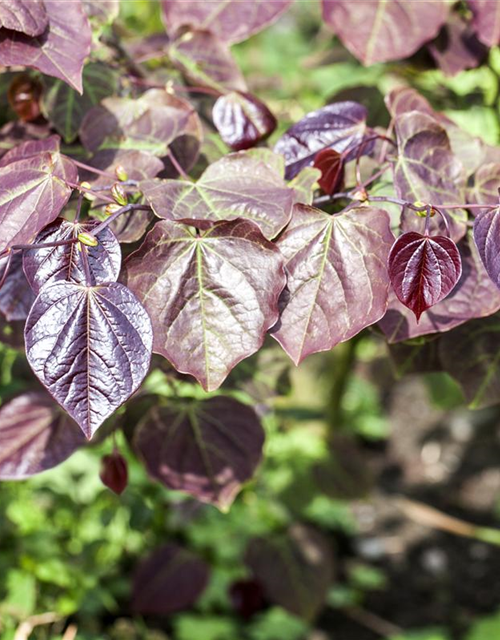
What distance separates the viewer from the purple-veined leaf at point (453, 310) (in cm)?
104

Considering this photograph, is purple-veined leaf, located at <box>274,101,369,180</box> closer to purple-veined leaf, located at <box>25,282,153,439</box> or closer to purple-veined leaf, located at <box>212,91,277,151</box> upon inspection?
purple-veined leaf, located at <box>212,91,277,151</box>

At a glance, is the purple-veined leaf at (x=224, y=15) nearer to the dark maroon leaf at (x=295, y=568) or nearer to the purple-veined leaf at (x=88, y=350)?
the purple-veined leaf at (x=88, y=350)

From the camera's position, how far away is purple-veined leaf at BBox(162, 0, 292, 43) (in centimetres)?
133

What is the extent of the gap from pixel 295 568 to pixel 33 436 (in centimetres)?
109

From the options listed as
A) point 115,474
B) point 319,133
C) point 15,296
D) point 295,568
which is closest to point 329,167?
point 319,133

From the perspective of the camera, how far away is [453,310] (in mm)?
1062

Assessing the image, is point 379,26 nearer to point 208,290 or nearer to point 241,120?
point 241,120

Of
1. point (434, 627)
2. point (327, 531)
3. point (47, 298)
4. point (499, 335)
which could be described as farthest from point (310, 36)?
point (47, 298)

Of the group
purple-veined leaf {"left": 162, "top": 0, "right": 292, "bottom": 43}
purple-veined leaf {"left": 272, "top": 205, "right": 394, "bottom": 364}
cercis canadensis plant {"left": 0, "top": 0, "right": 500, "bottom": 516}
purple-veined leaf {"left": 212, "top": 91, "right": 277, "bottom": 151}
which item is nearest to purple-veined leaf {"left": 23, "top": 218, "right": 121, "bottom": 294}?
cercis canadensis plant {"left": 0, "top": 0, "right": 500, "bottom": 516}

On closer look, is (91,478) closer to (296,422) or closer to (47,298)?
(296,422)

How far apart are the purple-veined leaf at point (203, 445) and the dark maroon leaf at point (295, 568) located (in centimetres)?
86

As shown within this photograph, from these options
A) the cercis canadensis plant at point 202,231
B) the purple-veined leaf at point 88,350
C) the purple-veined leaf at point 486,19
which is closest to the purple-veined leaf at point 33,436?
the cercis canadensis plant at point 202,231

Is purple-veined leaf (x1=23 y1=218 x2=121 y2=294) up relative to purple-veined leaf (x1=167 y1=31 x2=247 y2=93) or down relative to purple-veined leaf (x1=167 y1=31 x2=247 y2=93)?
up

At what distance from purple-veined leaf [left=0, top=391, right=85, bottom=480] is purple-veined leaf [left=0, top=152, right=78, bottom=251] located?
48 cm
